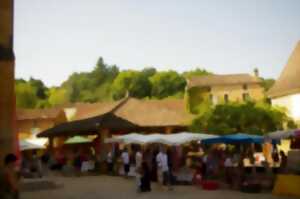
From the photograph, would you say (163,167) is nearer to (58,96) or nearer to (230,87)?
(230,87)

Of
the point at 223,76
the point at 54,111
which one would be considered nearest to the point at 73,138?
the point at 54,111

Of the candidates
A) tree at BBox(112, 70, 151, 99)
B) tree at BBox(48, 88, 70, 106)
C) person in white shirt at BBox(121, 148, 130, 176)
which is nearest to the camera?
person in white shirt at BBox(121, 148, 130, 176)

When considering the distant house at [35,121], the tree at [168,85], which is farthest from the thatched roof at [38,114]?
the tree at [168,85]

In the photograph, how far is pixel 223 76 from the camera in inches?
2320

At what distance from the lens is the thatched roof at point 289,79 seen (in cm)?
3644

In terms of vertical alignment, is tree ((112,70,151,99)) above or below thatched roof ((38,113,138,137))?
above

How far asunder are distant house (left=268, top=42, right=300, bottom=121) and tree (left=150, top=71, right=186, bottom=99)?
1786 inches

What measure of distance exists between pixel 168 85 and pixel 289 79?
48030mm

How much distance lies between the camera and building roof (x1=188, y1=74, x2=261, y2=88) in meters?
54.8

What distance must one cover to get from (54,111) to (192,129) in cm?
2751

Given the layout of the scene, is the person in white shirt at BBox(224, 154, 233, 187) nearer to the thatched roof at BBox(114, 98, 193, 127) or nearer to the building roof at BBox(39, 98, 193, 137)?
the building roof at BBox(39, 98, 193, 137)

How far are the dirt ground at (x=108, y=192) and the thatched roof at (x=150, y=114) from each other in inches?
800

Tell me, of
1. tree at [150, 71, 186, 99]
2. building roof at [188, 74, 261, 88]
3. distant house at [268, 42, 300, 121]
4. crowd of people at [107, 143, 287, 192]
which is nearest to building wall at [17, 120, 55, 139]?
building roof at [188, 74, 261, 88]

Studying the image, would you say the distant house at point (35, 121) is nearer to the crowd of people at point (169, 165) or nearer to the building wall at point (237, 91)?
the building wall at point (237, 91)
